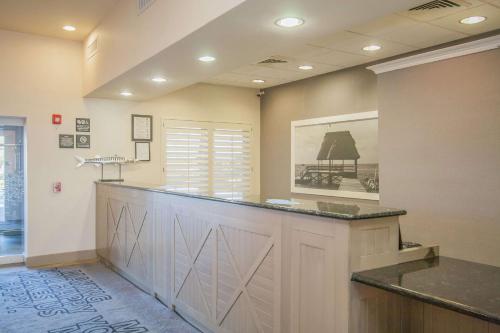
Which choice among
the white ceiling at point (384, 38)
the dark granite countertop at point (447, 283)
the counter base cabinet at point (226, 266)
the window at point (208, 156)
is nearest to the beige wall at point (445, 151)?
the white ceiling at point (384, 38)

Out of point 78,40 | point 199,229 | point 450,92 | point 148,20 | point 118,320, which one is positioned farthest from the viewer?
point 78,40


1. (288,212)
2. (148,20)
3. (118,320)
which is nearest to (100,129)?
(148,20)

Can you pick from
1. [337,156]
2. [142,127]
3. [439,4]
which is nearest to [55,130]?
[142,127]

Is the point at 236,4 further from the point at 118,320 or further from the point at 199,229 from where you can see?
the point at 118,320

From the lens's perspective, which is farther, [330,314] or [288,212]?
A: [288,212]

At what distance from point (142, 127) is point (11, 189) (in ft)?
6.50

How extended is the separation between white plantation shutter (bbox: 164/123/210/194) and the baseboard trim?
1.57 m

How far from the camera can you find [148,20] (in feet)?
12.8

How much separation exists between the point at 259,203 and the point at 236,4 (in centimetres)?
127

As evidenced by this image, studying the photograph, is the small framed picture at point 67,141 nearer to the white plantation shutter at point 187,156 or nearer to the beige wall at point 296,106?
the white plantation shutter at point 187,156

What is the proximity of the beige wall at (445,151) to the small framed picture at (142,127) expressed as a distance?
3278mm

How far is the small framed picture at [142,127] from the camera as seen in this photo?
20.4 feet

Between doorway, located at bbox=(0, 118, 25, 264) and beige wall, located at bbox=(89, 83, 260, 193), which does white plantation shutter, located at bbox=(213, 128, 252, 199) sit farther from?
doorway, located at bbox=(0, 118, 25, 264)

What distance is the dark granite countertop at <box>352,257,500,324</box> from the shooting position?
5.45 ft
